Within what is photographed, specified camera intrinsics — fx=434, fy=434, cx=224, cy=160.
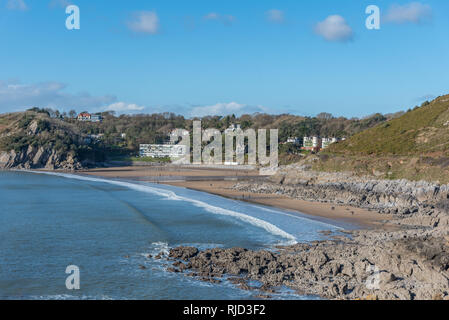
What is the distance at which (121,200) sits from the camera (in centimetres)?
3688

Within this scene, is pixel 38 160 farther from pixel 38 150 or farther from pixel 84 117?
pixel 84 117

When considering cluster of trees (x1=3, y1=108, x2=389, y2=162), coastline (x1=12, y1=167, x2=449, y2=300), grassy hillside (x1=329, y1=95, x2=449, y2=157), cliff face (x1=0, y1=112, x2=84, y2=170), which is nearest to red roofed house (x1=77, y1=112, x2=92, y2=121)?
cluster of trees (x1=3, y1=108, x2=389, y2=162)

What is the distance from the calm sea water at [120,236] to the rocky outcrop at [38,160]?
40.8 metres

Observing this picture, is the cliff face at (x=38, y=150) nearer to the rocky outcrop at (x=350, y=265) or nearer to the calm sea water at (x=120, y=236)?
the calm sea water at (x=120, y=236)

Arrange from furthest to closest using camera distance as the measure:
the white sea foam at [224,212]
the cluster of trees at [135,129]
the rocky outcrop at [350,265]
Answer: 1. the cluster of trees at [135,129]
2. the white sea foam at [224,212]
3. the rocky outcrop at [350,265]

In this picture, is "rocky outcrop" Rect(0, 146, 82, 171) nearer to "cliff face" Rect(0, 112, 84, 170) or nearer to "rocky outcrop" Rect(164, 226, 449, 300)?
"cliff face" Rect(0, 112, 84, 170)

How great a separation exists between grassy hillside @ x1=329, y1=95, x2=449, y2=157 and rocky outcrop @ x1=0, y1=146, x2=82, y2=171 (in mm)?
49220

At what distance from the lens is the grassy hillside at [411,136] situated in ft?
152

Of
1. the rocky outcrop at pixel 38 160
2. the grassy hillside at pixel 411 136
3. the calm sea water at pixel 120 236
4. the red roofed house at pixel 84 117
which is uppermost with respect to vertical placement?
the red roofed house at pixel 84 117

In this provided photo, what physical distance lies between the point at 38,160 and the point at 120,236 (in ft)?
214

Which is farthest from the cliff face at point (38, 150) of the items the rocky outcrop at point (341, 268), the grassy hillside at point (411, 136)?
the rocky outcrop at point (341, 268)
